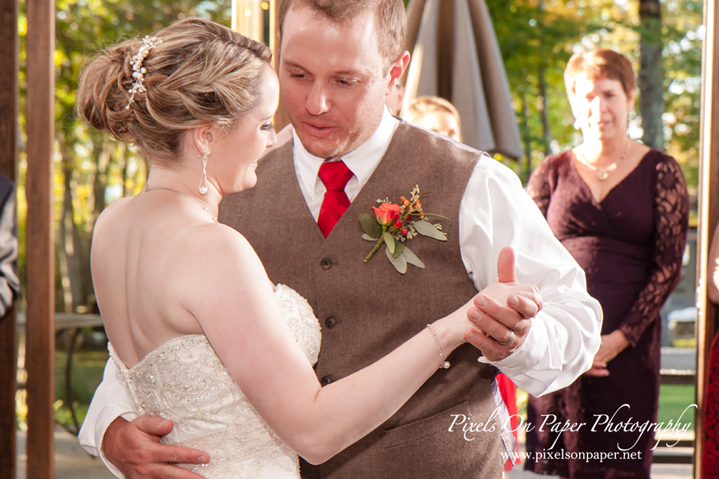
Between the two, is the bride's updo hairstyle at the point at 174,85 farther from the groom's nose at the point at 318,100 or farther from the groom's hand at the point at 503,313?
the groom's hand at the point at 503,313

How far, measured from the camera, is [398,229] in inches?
57.3

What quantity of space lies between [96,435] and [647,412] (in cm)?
201

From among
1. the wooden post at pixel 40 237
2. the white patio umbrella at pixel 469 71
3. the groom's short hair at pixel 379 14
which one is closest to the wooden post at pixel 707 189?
the white patio umbrella at pixel 469 71

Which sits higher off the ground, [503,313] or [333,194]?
[333,194]

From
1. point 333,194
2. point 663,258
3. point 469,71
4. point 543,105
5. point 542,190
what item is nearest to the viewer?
point 333,194

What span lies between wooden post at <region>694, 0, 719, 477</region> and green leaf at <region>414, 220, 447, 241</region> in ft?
5.30

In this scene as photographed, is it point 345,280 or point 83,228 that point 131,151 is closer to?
point 83,228

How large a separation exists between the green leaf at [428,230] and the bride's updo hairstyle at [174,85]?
0.45 meters

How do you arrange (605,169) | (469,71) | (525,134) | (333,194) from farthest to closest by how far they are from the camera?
(525,134)
(469,71)
(605,169)
(333,194)

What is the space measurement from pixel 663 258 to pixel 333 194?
1561 millimetres

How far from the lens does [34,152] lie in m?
2.72

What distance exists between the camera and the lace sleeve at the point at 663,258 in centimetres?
247

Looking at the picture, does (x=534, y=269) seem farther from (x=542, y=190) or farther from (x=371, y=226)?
(x=542, y=190)

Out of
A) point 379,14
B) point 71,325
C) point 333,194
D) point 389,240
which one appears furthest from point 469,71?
point 71,325
